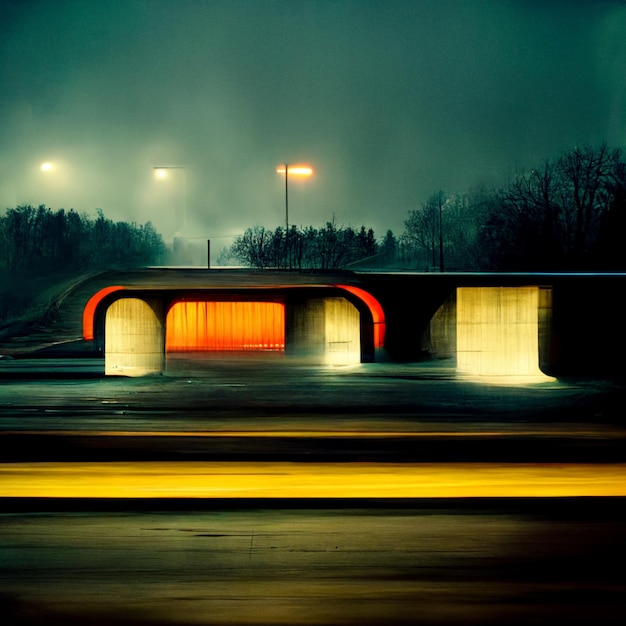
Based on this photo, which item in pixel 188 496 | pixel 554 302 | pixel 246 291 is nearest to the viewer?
pixel 188 496

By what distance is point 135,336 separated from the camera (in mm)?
31812

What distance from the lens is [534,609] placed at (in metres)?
6.09

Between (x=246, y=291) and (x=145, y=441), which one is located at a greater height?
(x=246, y=291)

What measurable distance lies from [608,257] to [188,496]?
52653mm

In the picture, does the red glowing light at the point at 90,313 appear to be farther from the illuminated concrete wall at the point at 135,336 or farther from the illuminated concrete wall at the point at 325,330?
the illuminated concrete wall at the point at 325,330

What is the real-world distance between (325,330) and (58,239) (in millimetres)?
55299

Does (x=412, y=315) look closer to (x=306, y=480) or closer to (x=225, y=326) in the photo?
(x=225, y=326)

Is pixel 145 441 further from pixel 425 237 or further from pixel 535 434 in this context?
pixel 425 237

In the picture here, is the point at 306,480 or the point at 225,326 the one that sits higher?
the point at 225,326

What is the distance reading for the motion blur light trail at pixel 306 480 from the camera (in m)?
9.79

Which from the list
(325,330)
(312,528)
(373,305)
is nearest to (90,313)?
(373,305)

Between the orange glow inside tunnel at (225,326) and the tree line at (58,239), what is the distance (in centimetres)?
3145

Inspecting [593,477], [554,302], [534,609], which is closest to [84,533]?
[534,609]

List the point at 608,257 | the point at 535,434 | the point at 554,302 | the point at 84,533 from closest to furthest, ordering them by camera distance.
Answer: the point at 84,533 < the point at 535,434 < the point at 554,302 < the point at 608,257
